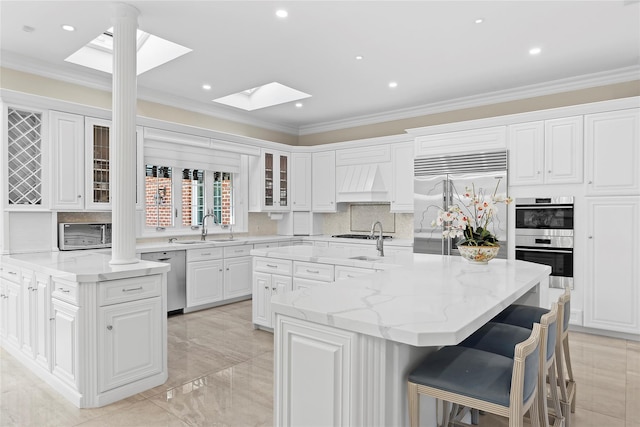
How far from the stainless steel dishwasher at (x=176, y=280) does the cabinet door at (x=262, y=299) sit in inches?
48.4

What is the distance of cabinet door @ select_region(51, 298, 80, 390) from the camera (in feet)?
8.54

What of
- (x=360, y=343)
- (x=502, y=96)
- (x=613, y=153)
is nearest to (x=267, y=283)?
(x=360, y=343)

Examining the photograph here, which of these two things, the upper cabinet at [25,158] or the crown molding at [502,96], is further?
the crown molding at [502,96]

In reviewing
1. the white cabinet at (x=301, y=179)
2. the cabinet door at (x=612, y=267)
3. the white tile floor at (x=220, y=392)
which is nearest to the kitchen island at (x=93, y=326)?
the white tile floor at (x=220, y=392)

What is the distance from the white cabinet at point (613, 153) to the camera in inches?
155

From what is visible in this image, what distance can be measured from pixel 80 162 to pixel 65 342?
2.26 metres

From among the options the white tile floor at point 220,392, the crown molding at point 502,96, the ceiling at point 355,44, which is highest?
the ceiling at point 355,44

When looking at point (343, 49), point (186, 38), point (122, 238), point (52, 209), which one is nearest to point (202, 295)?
point (52, 209)

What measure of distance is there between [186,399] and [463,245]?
2.27m

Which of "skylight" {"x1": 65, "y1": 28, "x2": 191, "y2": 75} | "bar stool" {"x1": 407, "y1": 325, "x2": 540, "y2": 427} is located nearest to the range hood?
"skylight" {"x1": 65, "y1": 28, "x2": 191, "y2": 75}

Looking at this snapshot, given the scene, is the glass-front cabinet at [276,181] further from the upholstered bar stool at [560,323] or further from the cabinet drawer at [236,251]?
the upholstered bar stool at [560,323]

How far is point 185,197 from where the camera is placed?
18.9ft

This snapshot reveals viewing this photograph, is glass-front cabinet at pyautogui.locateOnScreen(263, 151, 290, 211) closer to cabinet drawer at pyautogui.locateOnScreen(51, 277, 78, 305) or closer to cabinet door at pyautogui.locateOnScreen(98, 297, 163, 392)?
cabinet door at pyautogui.locateOnScreen(98, 297, 163, 392)

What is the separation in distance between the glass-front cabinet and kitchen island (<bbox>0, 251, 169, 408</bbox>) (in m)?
3.45
